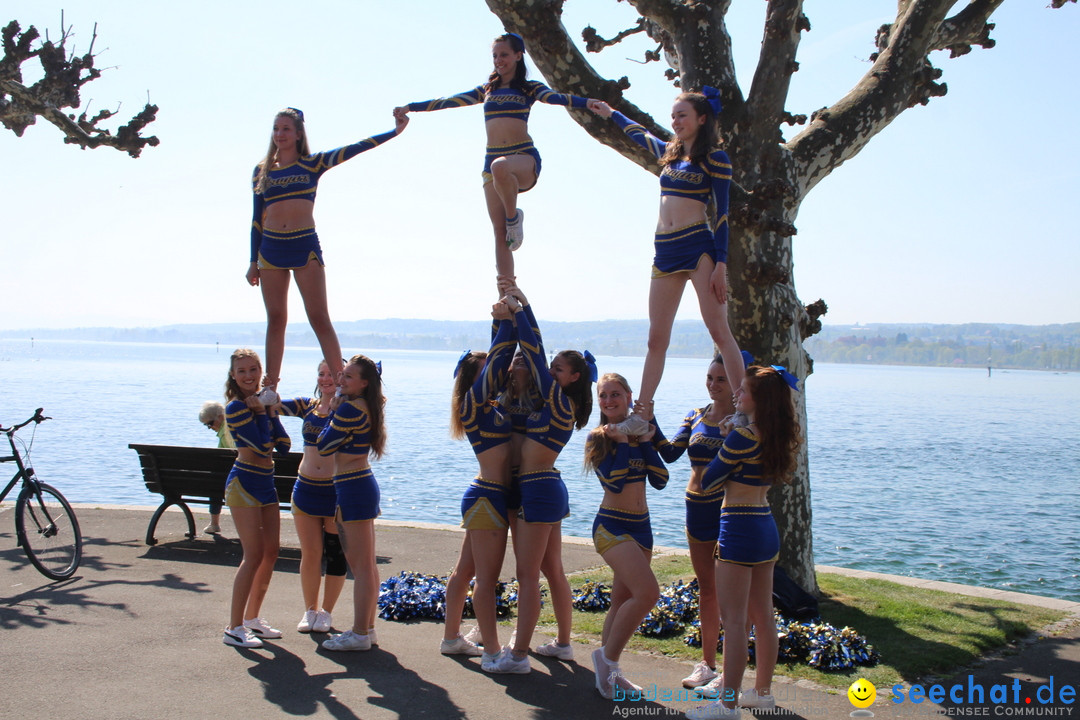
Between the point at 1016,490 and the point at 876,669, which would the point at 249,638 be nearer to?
the point at 876,669

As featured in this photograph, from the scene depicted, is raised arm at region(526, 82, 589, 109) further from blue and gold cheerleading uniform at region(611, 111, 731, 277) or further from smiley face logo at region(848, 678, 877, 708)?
smiley face logo at region(848, 678, 877, 708)

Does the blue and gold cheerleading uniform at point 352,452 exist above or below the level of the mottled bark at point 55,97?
below

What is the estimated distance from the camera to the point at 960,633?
699cm

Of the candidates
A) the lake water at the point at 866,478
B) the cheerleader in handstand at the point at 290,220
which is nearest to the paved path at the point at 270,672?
the cheerleader in handstand at the point at 290,220

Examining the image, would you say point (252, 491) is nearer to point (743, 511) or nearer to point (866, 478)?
point (743, 511)

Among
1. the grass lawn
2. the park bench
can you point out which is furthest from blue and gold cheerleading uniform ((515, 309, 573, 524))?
the park bench

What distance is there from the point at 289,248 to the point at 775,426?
150 inches

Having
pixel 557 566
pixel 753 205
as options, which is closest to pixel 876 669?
pixel 557 566

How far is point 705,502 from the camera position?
18.6 ft

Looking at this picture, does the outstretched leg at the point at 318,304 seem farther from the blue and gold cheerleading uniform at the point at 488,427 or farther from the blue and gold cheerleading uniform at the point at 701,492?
the blue and gold cheerleading uniform at the point at 701,492

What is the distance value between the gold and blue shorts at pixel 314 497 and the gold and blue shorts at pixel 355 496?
14.1 inches

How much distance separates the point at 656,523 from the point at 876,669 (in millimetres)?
10893

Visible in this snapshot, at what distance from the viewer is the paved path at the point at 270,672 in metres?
5.13

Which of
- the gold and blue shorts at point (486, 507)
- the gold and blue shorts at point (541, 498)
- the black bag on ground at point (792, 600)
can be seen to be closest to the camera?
the gold and blue shorts at point (541, 498)
